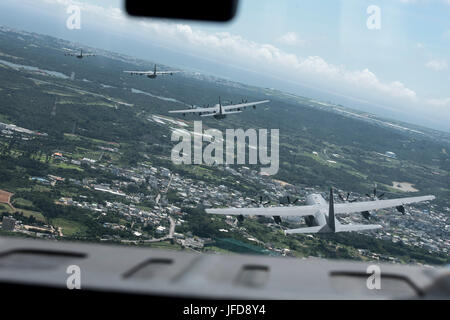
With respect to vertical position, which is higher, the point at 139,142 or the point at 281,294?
the point at 281,294

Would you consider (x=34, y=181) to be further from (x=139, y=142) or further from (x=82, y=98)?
(x=82, y=98)

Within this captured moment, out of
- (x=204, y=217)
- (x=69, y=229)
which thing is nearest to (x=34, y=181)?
(x=69, y=229)
